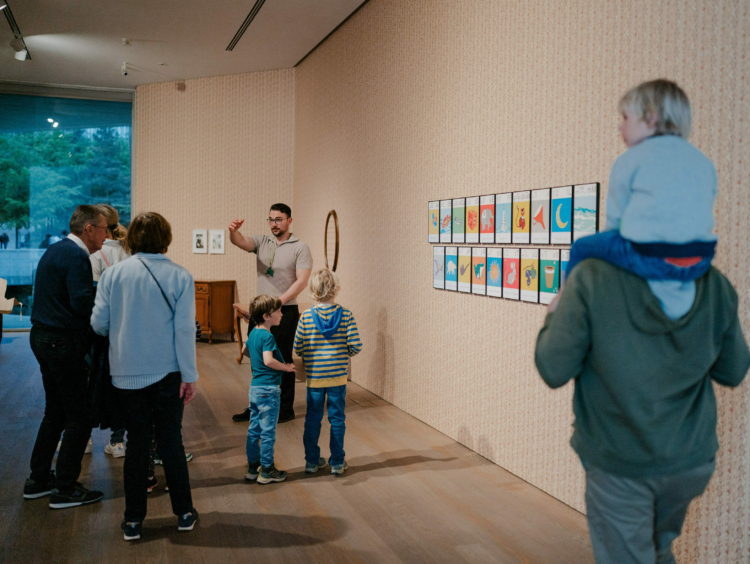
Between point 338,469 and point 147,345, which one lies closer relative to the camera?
point 147,345

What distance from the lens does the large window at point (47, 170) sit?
9.45 metres

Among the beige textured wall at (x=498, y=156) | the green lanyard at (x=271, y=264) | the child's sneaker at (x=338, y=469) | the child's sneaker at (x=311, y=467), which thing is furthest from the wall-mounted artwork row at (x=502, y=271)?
the child's sneaker at (x=311, y=467)

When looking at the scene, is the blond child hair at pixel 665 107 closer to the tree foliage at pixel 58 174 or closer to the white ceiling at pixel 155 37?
the white ceiling at pixel 155 37

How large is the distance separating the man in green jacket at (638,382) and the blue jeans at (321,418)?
2395 millimetres

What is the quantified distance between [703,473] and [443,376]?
10.8 ft

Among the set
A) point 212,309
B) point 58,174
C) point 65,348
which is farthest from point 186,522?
point 58,174

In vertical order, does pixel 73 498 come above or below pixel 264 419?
below

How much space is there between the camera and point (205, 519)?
318 centimetres

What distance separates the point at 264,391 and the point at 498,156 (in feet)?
7.03

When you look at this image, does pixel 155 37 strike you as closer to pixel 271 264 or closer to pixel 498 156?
pixel 271 264

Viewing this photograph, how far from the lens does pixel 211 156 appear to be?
31.0 feet

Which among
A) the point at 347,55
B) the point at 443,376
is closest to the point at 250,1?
the point at 347,55

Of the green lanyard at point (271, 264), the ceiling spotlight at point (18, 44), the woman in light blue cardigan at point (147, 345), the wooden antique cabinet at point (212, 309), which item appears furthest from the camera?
the wooden antique cabinet at point (212, 309)

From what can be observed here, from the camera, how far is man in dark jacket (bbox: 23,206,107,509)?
3.18 meters
